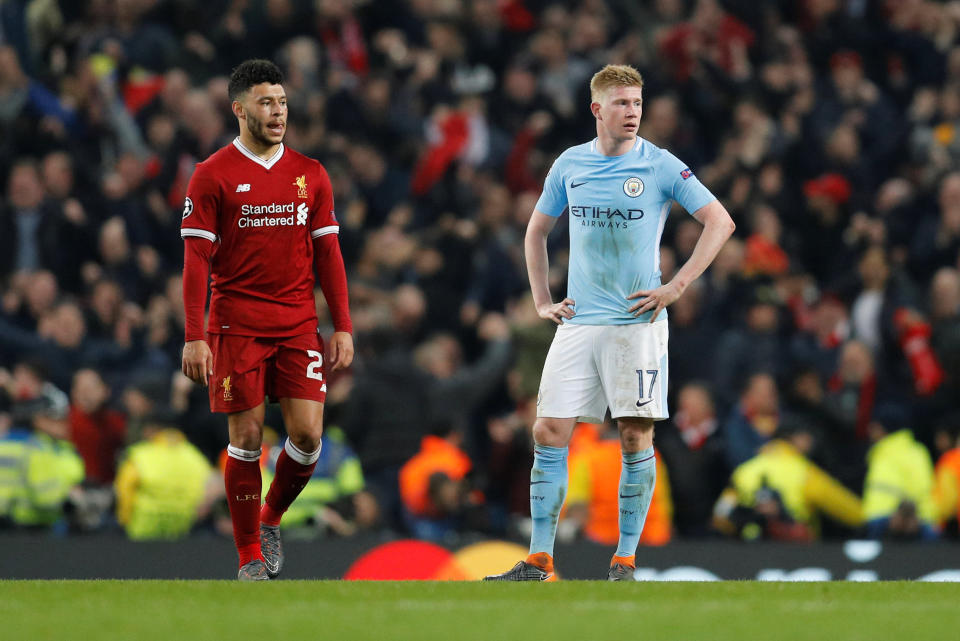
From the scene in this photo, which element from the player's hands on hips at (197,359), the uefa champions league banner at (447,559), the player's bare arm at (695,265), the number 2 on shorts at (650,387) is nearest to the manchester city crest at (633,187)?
the player's bare arm at (695,265)

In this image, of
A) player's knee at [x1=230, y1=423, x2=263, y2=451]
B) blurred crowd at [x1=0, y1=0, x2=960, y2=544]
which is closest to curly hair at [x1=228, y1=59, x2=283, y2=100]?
player's knee at [x1=230, y1=423, x2=263, y2=451]

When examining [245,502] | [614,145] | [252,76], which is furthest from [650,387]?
[252,76]

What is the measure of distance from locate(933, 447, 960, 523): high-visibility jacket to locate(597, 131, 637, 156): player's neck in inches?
179

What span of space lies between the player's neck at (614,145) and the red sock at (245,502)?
2.22 metres

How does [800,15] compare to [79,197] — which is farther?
[800,15]

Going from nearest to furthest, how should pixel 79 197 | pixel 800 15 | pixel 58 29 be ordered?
pixel 79 197
pixel 58 29
pixel 800 15

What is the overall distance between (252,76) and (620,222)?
1.84 m

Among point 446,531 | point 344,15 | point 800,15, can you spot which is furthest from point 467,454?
point 800,15

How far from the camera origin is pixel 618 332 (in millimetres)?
7227

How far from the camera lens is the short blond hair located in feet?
23.6

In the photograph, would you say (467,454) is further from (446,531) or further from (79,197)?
(79,197)

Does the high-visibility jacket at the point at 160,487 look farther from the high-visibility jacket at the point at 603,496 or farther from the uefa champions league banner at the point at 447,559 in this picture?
the high-visibility jacket at the point at 603,496

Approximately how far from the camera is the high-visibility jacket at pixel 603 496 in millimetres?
10562

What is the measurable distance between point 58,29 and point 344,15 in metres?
2.80
